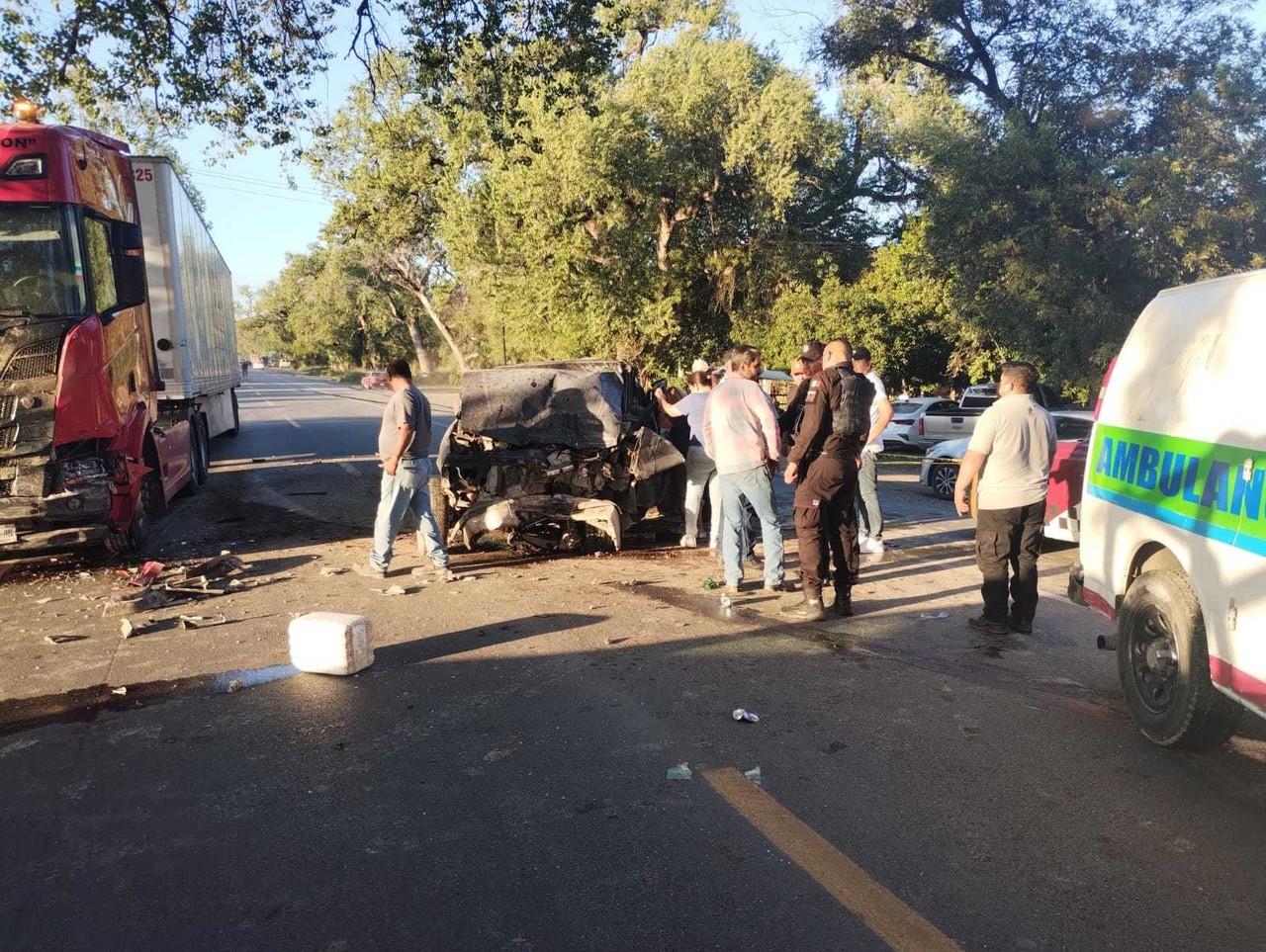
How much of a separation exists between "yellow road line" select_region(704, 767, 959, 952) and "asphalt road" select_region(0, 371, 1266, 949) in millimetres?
12

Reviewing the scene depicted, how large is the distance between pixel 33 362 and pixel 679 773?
6370 millimetres

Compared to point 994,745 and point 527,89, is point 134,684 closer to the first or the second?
point 994,745

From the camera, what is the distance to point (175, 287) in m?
12.0

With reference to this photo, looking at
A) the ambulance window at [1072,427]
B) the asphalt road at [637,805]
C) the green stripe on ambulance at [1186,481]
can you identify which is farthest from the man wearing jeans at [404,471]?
the ambulance window at [1072,427]

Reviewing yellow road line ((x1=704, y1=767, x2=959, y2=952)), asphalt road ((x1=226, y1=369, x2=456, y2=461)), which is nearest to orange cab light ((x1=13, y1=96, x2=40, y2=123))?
yellow road line ((x1=704, y1=767, x2=959, y2=952))

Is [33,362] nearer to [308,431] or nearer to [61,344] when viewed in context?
[61,344]

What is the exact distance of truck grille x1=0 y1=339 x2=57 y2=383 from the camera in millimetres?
7336

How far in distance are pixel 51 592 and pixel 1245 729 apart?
27.1 feet

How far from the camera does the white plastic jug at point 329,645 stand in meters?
5.34

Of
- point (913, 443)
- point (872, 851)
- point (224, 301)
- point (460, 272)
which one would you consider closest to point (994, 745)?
point (872, 851)

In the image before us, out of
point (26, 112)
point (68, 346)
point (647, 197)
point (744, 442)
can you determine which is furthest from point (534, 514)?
point (647, 197)

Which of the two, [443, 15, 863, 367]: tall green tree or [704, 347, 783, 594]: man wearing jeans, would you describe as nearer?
[704, 347, 783, 594]: man wearing jeans

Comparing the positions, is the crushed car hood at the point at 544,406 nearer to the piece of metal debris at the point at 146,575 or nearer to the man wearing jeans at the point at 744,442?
the man wearing jeans at the point at 744,442

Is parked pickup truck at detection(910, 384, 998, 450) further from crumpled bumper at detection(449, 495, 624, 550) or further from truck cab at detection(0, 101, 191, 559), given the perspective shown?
truck cab at detection(0, 101, 191, 559)
